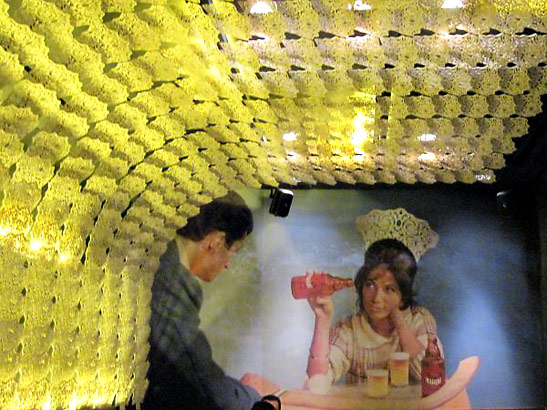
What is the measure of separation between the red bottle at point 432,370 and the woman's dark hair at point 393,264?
0.56 meters

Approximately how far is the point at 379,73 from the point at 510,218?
4.13 m

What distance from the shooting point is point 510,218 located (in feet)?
27.5

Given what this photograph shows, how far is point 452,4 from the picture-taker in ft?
12.9

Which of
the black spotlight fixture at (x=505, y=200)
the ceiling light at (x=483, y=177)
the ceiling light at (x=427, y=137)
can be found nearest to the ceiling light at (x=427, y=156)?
the ceiling light at (x=427, y=137)

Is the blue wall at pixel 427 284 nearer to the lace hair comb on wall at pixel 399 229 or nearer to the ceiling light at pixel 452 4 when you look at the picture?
the lace hair comb on wall at pixel 399 229

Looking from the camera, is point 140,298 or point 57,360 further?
point 140,298

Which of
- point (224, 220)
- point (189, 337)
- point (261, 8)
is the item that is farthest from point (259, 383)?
point (261, 8)

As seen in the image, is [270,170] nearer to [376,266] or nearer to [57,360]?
[376,266]

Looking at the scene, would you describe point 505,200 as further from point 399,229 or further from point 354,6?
point 354,6

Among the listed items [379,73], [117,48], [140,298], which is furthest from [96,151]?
[140,298]

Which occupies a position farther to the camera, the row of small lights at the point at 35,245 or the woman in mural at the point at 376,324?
the woman in mural at the point at 376,324

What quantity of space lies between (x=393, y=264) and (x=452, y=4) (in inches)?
190

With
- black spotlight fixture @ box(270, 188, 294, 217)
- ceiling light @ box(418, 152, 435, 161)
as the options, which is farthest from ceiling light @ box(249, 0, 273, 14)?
black spotlight fixture @ box(270, 188, 294, 217)

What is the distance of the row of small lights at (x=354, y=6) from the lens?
392 cm
